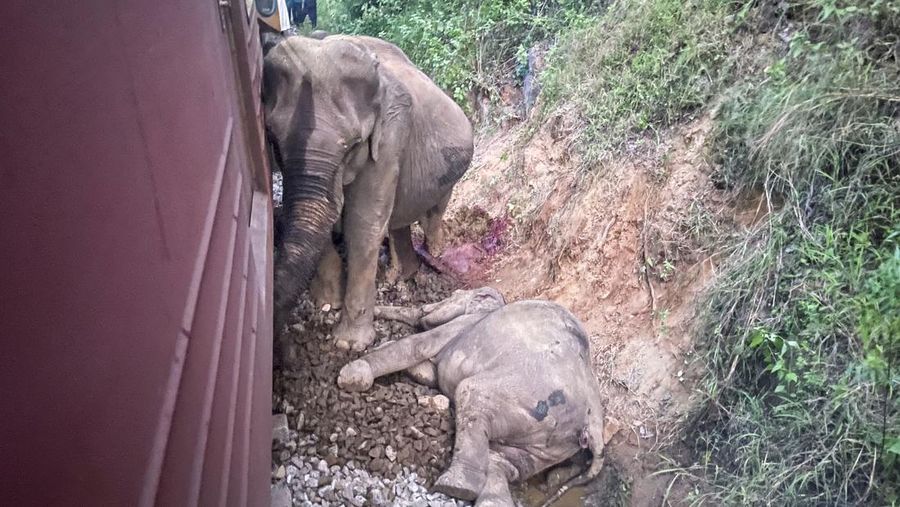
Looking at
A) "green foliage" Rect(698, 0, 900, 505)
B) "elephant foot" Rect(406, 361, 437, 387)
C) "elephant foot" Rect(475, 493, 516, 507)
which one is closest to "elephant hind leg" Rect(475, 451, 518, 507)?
"elephant foot" Rect(475, 493, 516, 507)

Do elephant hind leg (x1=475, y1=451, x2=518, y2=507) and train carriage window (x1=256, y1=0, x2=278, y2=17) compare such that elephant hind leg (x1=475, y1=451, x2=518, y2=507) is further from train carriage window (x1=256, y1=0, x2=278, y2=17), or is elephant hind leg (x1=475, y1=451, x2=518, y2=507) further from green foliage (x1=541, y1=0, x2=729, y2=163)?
train carriage window (x1=256, y1=0, x2=278, y2=17)

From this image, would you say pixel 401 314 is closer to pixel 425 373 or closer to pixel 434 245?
pixel 425 373

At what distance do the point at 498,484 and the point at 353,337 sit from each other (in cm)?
124

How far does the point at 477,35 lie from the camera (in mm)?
6793

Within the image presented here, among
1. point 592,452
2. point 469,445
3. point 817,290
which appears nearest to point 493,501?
point 469,445

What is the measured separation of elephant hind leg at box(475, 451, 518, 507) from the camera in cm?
269

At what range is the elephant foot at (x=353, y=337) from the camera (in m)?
3.64

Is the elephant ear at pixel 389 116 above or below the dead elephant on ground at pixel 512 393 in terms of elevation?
above

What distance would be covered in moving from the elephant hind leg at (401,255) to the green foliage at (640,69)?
1.38m

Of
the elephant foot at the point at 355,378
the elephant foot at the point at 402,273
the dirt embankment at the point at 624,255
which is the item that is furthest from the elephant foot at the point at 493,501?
the elephant foot at the point at 402,273

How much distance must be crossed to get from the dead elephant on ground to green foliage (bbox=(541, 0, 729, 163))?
1.81m

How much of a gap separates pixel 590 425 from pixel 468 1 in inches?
218

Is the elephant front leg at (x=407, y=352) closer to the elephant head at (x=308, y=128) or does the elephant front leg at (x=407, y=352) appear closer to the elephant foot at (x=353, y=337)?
the elephant foot at (x=353, y=337)

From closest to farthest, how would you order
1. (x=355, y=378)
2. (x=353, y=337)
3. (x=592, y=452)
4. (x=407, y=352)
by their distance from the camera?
(x=592, y=452)
(x=355, y=378)
(x=407, y=352)
(x=353, y=337)
